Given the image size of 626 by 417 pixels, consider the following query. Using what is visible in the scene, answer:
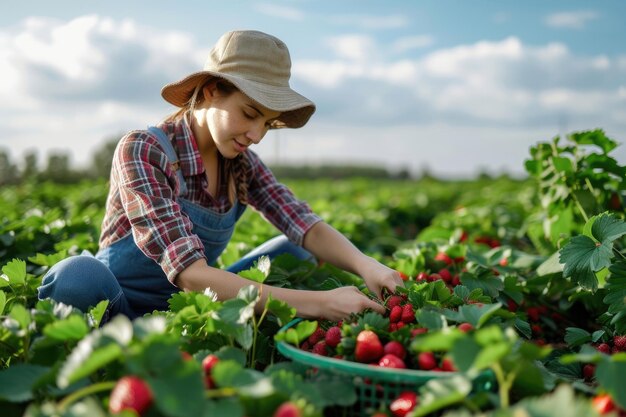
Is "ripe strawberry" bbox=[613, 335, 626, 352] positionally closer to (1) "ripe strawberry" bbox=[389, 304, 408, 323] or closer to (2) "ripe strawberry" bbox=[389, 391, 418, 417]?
(1) "ripe strawberry" bbox=[389, 304, 408, 323]

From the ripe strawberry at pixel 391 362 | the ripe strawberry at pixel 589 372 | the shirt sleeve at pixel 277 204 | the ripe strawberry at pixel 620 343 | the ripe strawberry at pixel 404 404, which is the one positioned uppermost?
the shirt sleeve at pixel 277 204

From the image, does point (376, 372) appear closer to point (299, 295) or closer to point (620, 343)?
point (299, 295)

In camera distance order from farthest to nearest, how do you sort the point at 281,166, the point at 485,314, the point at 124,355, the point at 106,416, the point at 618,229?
the point at 281,166 → the point at 618,229 → the point at 485,314 → the point at 124,355 → the point at 106,416

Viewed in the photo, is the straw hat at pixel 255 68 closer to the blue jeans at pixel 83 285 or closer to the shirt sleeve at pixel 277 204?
the shirt sleeve at pixel 277 204

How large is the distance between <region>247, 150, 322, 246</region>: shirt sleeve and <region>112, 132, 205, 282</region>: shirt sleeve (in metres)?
0.75

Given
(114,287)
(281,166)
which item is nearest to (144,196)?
(114,287)

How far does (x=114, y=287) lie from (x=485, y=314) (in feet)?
5.06

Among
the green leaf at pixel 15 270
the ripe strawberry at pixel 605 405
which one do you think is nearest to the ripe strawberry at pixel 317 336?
the ripe strawberry at pixel 605 405

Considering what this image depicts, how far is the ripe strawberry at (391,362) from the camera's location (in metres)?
1.63

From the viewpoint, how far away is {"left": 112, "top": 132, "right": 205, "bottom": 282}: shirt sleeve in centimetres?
236

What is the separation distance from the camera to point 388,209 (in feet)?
25.5

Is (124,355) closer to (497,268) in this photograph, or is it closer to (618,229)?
(618,229)

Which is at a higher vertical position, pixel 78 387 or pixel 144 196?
pixel 144 196

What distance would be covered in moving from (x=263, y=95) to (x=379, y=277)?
0.87m
